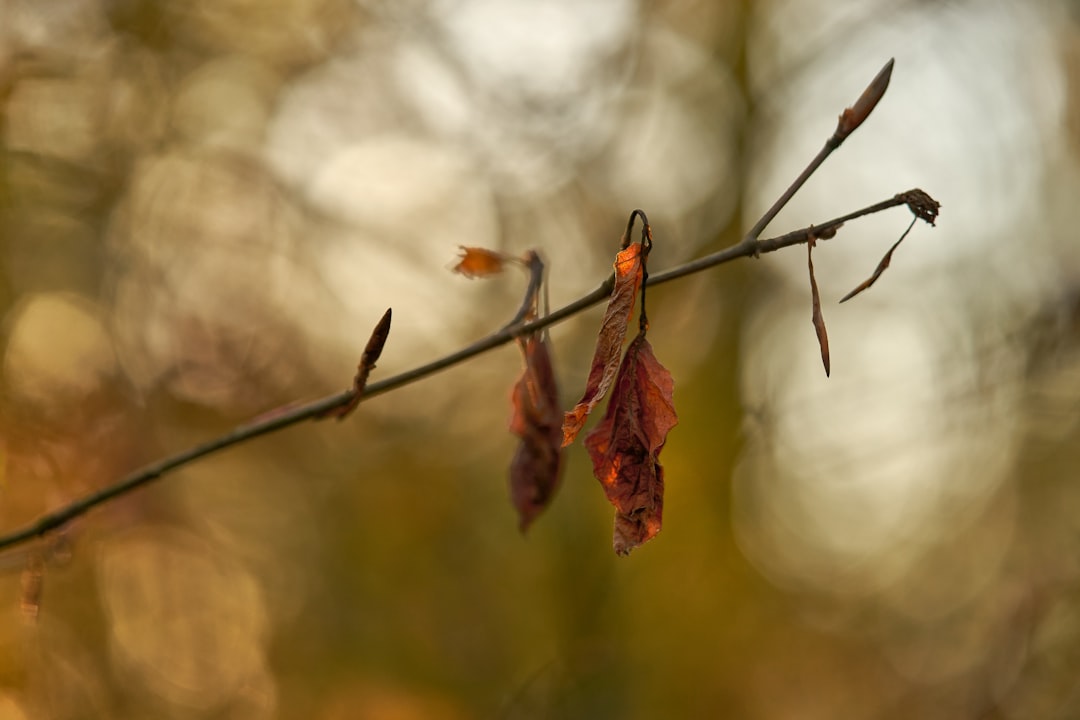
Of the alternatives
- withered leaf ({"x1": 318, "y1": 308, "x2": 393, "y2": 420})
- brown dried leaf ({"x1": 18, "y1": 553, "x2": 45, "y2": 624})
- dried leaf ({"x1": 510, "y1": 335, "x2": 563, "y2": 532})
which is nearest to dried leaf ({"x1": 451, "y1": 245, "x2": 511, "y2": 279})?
dried leaf ({"x1": 510, "y1": 335, "x2": 563, "y2": 532})

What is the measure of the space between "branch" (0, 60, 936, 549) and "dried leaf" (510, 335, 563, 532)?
13 cm

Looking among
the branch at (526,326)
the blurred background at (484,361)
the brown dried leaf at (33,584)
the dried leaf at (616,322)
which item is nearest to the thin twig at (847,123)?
the branch at (526,326)

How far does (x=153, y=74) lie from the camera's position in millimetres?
4328

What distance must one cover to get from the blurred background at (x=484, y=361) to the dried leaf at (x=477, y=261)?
2.51 metres

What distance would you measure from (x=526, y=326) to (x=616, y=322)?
0.18 metres

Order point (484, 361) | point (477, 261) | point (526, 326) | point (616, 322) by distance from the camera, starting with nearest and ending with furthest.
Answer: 1. point (616, 322)
2. point (526, 326)
3. point (477, 261)
4. point (484, 361)

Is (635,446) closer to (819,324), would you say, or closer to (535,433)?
(819,324)

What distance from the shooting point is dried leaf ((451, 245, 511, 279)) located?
52.7 inches

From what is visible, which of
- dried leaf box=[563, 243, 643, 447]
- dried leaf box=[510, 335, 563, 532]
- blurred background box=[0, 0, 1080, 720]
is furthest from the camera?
blurred background box=[0, 0, 1080, 720]

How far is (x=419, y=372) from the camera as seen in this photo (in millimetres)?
1011

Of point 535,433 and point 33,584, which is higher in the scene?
point 33,584

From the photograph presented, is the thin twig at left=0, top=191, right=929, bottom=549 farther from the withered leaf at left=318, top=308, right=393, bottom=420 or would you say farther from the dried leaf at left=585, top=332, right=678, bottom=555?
the dried leaf at left=585, top=332, right=678, bottom=555

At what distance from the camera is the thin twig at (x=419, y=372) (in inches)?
36.0

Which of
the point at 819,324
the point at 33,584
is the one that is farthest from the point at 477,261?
the point at 33,584
